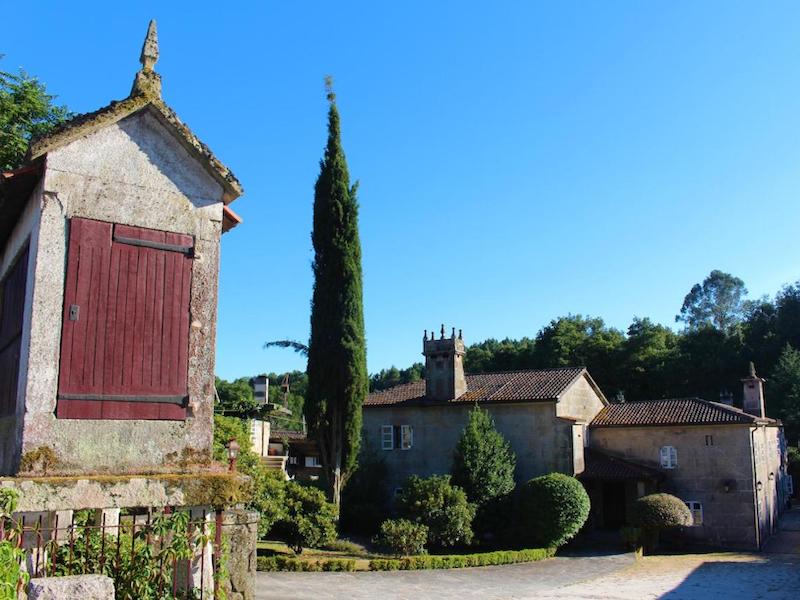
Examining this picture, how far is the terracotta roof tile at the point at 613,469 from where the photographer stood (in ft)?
94.4

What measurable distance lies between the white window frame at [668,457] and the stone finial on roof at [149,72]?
92.6 feet

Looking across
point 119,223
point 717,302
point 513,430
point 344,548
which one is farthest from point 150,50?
point 717,302

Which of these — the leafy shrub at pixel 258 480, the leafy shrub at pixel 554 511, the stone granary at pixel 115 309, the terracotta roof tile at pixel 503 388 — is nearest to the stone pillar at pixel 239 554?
the stone granary at pixel 115 309

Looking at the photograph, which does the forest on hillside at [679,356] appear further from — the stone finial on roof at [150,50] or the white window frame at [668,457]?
the stone finial on roof at [150,50]

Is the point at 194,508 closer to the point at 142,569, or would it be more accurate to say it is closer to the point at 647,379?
the point at 142,569

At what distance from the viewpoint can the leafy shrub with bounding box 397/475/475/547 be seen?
25.7 m

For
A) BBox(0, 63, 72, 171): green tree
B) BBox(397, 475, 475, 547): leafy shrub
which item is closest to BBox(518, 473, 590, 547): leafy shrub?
BBox(397, 475, 475, 547): leafy shrub

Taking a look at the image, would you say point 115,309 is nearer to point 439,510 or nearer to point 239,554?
point 239,554

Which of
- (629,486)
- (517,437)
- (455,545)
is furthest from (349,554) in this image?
(629,486)

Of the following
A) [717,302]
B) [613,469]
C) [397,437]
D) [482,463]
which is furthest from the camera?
[717,302]

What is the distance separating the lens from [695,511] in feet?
96.0

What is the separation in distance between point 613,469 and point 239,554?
25298 mm

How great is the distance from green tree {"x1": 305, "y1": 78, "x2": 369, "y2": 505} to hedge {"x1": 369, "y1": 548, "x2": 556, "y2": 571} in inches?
230

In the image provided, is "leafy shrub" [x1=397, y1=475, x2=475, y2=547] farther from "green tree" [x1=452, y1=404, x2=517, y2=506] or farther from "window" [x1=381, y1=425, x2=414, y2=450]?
"window" [x1=381, y1=425, x2=414, y2=450]
